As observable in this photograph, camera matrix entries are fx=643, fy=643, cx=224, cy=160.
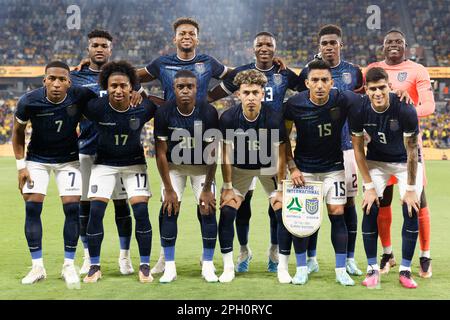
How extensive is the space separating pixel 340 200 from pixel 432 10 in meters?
37.5

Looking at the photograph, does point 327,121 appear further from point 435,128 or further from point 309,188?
point 435,128

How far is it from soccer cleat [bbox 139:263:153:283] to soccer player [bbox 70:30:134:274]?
0.43 m

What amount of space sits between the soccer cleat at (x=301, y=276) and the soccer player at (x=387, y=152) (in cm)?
54

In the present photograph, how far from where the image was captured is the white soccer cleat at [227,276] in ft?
20.0

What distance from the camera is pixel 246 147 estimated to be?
20.7 ft

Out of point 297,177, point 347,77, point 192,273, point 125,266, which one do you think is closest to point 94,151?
point 125,266

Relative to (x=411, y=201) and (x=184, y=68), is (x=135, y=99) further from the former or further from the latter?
(x=411, y=201)

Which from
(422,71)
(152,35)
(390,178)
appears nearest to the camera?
(390,178)

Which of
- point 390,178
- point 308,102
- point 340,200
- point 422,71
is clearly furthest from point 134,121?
point 422,71

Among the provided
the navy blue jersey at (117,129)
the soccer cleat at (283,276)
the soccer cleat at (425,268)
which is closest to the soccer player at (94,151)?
the navy blue jersey at (117,129)

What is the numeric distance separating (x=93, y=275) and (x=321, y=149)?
2.49 meters

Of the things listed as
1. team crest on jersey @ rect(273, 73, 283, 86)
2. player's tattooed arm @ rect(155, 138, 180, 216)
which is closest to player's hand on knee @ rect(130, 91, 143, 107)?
player's tattooed arm @ rect(155, 138, 180, 216)

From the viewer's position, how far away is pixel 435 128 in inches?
1310

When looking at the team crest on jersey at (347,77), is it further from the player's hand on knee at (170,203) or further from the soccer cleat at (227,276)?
the soccer cleat at (227,276)
